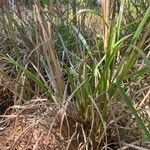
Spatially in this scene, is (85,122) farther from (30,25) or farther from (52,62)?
(30,25)

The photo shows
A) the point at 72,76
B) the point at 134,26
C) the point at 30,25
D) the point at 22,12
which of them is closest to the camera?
the point at 72,76

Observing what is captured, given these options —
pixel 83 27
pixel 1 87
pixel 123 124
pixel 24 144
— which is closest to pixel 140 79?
pixel 123 124

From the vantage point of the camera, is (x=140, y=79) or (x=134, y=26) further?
(x=134, y=26)

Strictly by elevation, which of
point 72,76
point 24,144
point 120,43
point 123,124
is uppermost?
point 120,43

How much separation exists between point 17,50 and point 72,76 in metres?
0.55

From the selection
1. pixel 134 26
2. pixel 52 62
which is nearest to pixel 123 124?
pixel 52 62

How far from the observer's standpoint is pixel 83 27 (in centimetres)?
213

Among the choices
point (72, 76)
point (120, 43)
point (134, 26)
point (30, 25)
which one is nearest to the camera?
point (120, 43)

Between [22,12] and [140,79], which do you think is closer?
[140,79]

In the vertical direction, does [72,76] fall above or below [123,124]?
above

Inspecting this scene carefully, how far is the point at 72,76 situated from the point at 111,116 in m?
0.22

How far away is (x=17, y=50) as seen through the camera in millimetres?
2021

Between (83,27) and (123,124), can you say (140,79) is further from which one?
(83,27)

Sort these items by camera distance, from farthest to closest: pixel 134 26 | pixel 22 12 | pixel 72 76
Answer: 1. pixel 22 12
2. pixel 134 26
3. pixel 72 76
